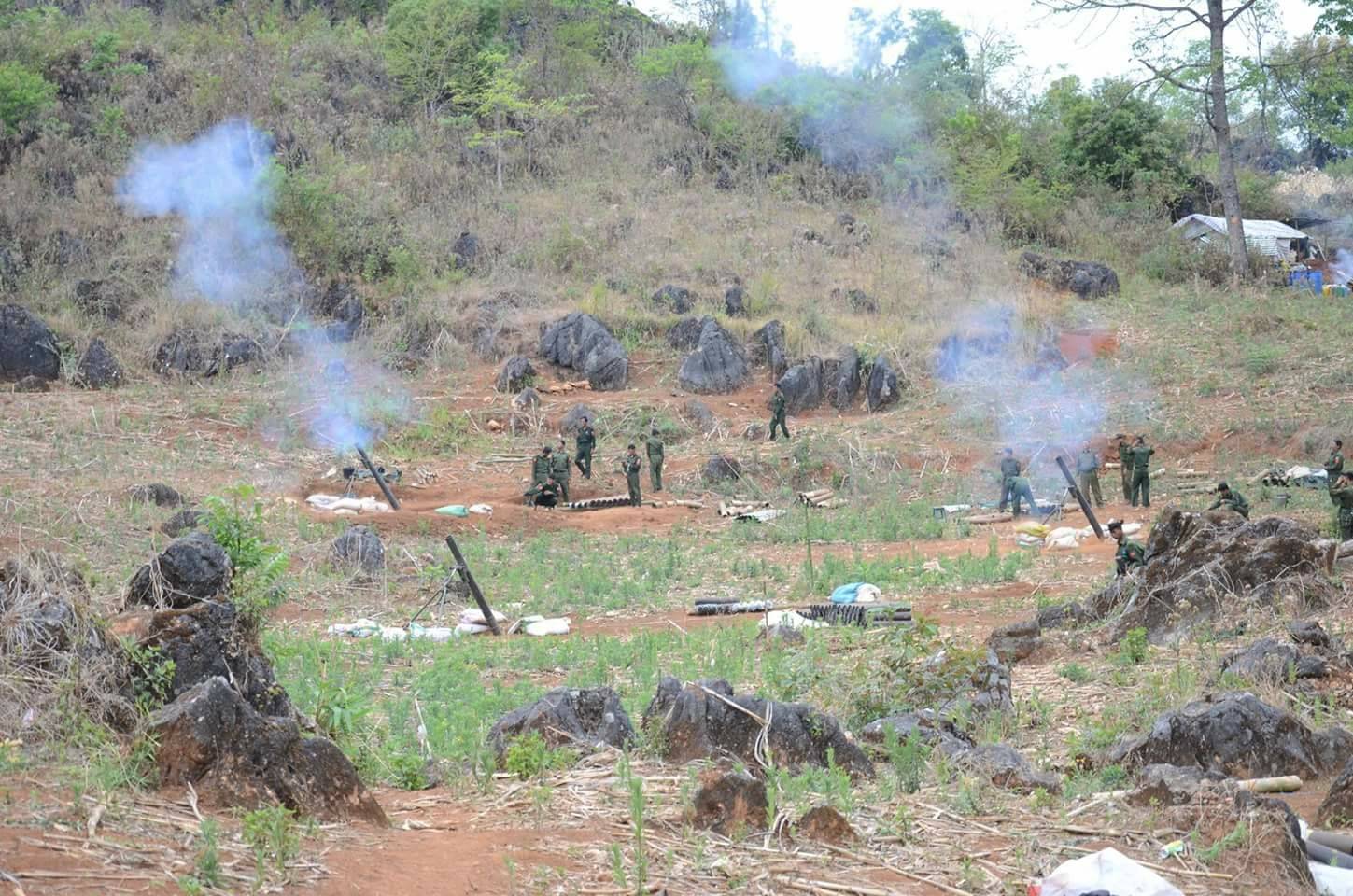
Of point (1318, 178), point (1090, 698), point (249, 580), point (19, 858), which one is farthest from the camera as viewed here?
point (1318, 178)

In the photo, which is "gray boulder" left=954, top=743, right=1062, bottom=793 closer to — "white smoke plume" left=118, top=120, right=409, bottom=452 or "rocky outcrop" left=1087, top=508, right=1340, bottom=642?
"rocky outcrop" left=1087, top=508, right=1340, bottom=642

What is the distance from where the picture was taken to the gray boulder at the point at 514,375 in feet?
84.3

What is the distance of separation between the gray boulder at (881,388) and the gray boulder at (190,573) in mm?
18790

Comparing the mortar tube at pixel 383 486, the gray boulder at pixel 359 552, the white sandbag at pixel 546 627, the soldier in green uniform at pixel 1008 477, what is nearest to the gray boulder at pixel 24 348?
Result: the mortar tube at pixel 383 486

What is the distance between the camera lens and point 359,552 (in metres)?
14.5

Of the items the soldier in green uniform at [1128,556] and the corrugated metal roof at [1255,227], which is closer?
the soldier in green uniform at [1128,556]

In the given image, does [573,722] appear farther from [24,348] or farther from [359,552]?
[24,348]

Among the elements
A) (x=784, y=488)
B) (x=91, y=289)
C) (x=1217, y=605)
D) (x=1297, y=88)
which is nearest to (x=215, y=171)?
(x=91, y=289)

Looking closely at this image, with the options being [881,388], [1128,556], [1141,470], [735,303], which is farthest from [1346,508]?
[735,303]

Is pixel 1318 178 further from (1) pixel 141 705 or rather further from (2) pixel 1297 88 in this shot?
(1) pixel 141 705

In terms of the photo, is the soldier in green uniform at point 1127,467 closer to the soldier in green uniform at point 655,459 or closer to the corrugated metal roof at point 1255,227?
the soldier in green uniform at point 655,459

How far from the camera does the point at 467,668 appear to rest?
33.4 ft

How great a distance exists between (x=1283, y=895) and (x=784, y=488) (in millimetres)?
15834

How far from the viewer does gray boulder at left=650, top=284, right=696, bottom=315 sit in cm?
2862
